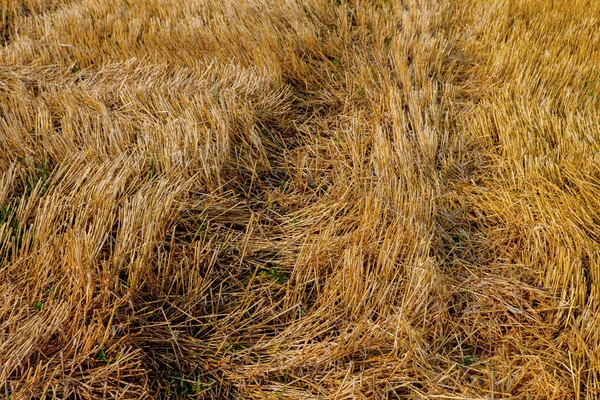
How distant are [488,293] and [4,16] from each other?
393cm

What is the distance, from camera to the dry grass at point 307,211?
1.94 meters

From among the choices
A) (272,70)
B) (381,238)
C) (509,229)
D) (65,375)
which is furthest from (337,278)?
(272,70)

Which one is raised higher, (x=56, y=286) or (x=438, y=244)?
(x=56, y=286)

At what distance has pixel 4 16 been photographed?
166 inches

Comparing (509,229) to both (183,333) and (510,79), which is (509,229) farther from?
(183,333)

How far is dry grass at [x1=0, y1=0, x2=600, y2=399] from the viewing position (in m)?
1.94

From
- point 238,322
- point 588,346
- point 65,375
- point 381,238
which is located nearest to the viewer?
point 65,375

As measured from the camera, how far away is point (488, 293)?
2.21 meters

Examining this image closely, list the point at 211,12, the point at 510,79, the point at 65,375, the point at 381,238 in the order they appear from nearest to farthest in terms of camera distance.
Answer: the point at 65,375
the point at 381,238
the point at 510,79
the point at 211,12

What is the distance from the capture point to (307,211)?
2.57 m

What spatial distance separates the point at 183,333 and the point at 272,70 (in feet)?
5.76

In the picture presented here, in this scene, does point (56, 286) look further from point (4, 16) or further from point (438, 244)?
point (4, 16)

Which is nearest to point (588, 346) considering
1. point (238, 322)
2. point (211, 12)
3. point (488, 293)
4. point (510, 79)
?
point (488, 293)

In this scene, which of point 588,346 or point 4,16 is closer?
point 588,346
